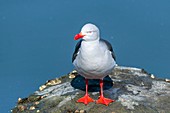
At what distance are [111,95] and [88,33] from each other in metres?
1.15

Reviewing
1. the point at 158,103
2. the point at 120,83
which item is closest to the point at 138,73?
the point at 120,83

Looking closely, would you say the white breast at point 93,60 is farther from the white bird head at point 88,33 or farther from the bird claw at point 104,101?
the bird claw at point 104,101

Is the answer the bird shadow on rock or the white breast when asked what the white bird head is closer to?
the white breast

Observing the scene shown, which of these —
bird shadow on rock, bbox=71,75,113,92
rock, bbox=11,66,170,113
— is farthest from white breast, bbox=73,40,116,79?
bird shadow on rock, bbox=71,75,113,92

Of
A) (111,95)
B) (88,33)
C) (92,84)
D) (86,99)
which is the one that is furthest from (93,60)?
(92,84)

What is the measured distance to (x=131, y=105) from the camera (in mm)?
5832

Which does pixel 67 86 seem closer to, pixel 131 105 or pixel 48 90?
pixel 48 90

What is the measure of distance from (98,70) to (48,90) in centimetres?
133

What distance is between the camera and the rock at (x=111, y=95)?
19.1 ft

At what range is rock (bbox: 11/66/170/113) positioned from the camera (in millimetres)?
5832

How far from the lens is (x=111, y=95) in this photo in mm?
6176

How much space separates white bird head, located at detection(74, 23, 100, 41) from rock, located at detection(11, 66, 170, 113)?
36.6 inches

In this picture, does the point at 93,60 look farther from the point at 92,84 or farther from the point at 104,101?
the point at 92,84

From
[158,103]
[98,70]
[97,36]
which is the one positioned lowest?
[158,103]
